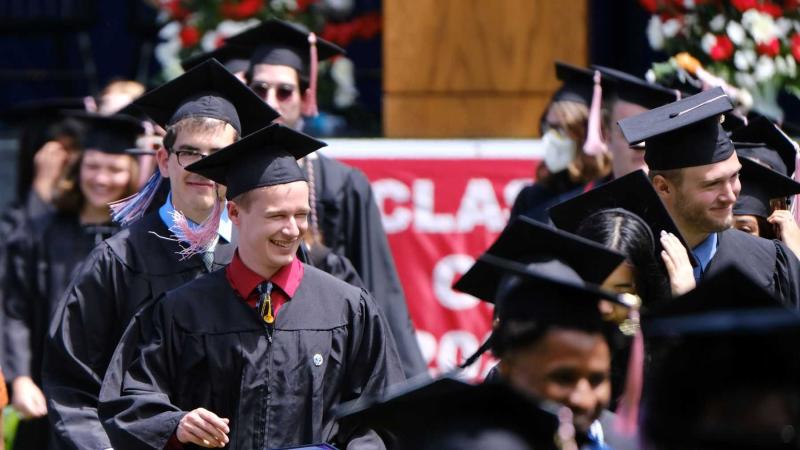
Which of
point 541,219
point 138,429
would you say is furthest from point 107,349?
point 541,219

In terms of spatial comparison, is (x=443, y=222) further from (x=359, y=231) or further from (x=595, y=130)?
(x=595, y=130)

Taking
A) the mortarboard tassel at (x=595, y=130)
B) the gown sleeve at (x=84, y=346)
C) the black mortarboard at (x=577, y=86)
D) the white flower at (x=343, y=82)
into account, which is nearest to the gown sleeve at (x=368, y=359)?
the gown sleeve at (x=84, y=346)

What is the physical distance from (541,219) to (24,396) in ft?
7.87

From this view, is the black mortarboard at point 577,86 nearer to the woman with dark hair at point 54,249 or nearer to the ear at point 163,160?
the woman with dark hair at point 54,249

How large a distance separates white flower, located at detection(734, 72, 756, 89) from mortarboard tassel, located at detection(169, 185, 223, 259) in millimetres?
3815

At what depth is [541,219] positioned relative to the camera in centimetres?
741

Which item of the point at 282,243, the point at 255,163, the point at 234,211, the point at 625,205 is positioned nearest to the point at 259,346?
the point at 282,243

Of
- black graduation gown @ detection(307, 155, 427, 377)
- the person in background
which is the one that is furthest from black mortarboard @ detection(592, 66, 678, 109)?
black graduation gown @ detection(307, 155, 427, 377)

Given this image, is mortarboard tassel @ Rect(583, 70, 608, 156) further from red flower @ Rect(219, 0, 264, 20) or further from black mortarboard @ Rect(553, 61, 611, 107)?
red flower @ Rect(219, 0, 264, 20)

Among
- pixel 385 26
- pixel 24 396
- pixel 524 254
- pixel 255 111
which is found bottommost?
pixel 24 396

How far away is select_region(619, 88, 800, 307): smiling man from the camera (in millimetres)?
5605

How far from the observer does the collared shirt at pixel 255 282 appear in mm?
5234

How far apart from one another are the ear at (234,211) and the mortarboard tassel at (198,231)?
291 millimetres

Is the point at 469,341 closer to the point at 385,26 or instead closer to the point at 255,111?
the point at 385,26
